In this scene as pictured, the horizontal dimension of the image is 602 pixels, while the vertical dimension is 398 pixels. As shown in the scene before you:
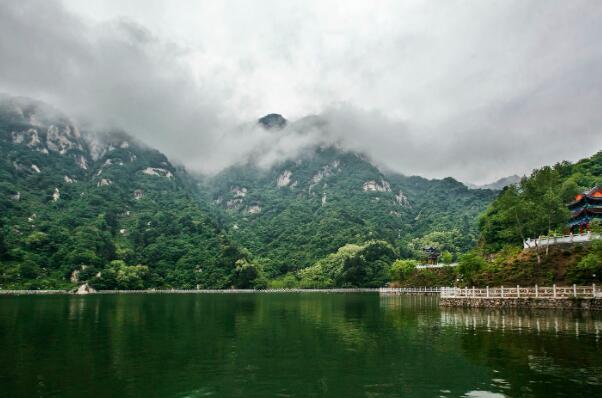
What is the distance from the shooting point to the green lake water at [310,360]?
65.7 feet

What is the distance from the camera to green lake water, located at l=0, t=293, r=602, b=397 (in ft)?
65.7

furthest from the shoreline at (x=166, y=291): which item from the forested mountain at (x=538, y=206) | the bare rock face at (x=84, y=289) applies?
the forested mountain at (x=538, y=206)

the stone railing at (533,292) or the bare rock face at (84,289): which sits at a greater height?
the stone railing at (533,292)

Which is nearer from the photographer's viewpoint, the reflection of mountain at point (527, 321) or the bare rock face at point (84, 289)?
the reflection of mountain at point (527, 321)

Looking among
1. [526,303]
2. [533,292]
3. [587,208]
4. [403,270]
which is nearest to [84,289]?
[403,270]

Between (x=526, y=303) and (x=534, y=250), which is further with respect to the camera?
(x=534, y=250)

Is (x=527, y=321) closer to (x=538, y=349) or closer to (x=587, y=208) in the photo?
(x=538, y=349)

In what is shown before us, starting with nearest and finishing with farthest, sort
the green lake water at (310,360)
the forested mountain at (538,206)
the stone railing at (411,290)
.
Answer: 1. the green lake water at (310,360)
2. the forested mountain at (538,206)
3. the stone railing at (411,290)

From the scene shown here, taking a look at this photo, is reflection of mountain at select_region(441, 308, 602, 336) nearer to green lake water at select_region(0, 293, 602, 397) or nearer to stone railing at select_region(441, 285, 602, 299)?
green lake water at select_region(0, 293, 602, 397)

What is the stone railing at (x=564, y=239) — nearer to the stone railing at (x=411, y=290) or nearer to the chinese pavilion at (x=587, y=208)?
the chinese pavilion at (x=587, y=208)

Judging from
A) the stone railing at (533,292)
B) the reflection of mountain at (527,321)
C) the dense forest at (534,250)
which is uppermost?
the dense forest at (534,250)

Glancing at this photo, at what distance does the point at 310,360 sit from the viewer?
26891 millimetres

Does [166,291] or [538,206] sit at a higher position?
[538,206]

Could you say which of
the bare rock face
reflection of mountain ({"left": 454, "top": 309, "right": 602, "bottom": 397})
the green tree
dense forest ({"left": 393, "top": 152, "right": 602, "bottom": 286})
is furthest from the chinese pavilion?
the bare rock face
